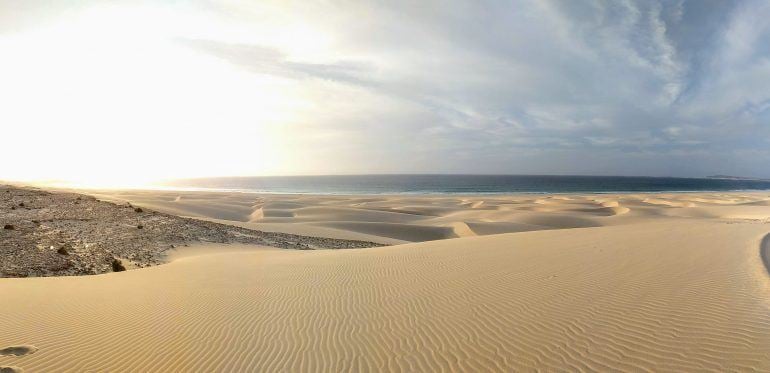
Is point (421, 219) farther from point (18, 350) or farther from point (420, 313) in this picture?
point (18, 350)

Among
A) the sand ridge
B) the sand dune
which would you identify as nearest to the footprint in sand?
the sand dune

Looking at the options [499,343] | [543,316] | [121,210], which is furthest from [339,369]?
[121,210]

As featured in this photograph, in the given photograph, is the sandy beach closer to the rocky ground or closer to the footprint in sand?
the footprint in sand

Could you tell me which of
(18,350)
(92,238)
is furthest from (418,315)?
(92,238)

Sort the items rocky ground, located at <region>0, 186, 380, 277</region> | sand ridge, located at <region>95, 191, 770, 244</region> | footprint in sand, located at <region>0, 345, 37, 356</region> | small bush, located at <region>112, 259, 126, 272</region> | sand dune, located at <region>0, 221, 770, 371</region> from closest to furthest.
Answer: sand dune, located at <region>0, 221, 770, 371</region>, footprint in sand, located at <region>0, 345, 37, 356</region>, small bush, located at <region>112, 259, 126, 272</region>, rocky ground, located at <region>0, 186, 380, 277</region>, sand ridge, located at <region>95, 191, 770, 244</region>

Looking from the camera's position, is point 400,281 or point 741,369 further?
point 400,281

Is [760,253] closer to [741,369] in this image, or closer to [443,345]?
[741,369]
